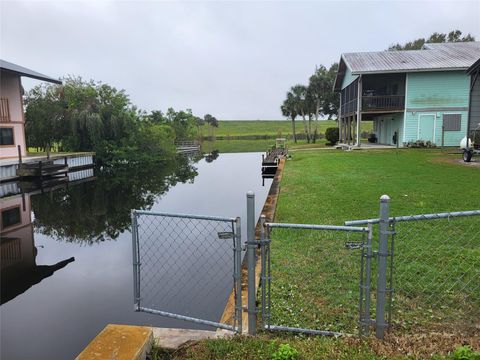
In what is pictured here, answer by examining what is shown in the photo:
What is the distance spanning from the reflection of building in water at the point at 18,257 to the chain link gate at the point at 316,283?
4745 millimetres

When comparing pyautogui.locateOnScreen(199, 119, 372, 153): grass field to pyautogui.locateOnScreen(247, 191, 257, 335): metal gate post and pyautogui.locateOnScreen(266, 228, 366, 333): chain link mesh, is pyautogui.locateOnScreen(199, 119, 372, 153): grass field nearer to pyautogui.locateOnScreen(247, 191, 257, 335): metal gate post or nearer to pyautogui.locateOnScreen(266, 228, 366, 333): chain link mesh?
pyautogui.locateOnScreen(266, 228, 366, 333): chain link mesh

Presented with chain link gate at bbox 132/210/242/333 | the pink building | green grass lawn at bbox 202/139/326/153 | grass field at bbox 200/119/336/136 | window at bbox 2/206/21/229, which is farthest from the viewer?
grass field at bbox 200/119/336/136

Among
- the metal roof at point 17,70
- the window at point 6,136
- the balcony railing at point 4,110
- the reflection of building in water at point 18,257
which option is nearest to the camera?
the reflection of building in water at point 18,257

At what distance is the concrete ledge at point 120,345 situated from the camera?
296cm

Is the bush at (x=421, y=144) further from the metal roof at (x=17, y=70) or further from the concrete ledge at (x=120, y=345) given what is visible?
the concrete ledge at (x=120, y=345)

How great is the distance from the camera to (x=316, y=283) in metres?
4.77

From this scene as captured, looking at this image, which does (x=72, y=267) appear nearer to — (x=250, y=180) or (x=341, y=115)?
(x=250, y=180)

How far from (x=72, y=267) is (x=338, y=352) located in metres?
6.56

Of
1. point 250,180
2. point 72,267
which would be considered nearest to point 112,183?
point 250,180

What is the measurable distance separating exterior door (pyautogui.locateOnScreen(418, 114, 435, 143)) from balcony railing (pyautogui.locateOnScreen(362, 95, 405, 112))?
1612mm

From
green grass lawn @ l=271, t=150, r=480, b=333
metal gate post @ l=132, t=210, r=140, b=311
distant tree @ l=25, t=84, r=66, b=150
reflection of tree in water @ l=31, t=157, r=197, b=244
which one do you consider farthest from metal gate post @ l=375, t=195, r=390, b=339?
distant tree @ l=25, t=84, r=66, b=150

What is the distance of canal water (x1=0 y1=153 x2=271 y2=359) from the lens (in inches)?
208

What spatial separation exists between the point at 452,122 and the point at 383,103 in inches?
183

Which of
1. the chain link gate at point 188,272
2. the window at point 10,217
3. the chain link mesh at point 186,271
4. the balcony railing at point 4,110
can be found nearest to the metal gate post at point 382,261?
the chain link gate at point 188,272
